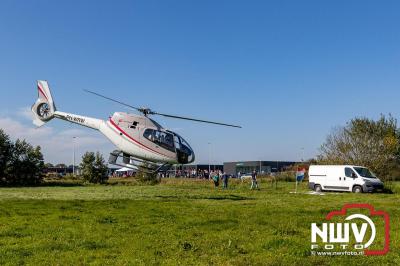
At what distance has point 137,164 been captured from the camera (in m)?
28.8

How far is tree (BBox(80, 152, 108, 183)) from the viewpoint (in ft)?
218

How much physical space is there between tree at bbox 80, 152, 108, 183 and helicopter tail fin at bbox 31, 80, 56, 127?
3263 cm

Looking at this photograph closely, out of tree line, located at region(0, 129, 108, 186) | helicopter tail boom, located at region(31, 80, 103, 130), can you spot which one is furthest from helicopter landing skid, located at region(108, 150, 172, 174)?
tree line, located at region(0, 129, 108, 186)

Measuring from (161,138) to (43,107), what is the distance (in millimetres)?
11884

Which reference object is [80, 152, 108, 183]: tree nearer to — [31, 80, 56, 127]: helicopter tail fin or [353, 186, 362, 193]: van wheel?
[31, 80, 56, 127]: helicopter tail fin

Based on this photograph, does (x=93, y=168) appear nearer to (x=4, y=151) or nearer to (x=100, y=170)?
(x=100, y=170)

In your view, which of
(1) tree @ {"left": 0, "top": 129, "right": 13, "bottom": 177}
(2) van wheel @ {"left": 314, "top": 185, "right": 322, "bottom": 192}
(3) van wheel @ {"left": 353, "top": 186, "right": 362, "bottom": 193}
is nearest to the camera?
(3) van wheel @ {"left": 353, "top": 186, "right": 362, "bottom": 193}

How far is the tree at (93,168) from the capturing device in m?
66.5

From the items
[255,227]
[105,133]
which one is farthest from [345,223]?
[105,133]

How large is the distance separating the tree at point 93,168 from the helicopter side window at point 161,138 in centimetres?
4098

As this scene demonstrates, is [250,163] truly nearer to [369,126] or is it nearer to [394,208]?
[369,126]

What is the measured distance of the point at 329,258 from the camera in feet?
33.6

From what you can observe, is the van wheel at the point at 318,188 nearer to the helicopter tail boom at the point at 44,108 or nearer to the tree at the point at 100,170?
the helicopter tail boom at the point at 44,108

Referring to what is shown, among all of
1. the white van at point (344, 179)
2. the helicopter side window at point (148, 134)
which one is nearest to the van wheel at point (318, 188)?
the white van at point (344, 179)
